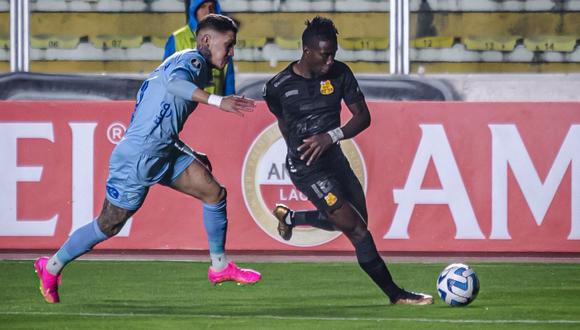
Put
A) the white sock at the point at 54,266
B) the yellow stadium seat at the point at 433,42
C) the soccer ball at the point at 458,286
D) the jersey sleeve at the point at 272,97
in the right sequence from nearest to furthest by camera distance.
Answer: the soccer ball at the point at 458,286
the white sock at the point at 54,266
the jersey sleeve at the point at 272,97
the yellow stadium seat at the point at 433,42

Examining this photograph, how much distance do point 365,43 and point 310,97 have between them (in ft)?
15.3

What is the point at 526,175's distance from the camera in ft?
40.7

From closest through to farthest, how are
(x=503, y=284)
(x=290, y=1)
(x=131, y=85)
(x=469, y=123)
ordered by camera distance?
(x=503, y=284) → (x=469, y=123) → (x=131, y=85) → (x=290, y=1)

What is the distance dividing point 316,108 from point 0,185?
392 cm

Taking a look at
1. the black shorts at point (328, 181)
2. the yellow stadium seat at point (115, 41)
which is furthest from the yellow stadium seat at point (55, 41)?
the black shorts at point (328, 181)

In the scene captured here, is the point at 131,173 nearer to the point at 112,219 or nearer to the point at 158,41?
the point at 112,219

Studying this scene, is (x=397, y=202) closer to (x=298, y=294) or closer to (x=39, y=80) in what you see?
(x=298, y=294)

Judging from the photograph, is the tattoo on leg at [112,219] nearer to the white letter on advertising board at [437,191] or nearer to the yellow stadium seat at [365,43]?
the white letter on advertising board at [437,191]

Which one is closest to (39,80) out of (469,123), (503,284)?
(469,123)

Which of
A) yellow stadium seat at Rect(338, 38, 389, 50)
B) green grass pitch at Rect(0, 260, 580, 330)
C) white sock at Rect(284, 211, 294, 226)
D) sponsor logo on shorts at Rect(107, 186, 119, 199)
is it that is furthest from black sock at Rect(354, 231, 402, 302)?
yellow stadium seat at Rect(338, 38, 389, 50)

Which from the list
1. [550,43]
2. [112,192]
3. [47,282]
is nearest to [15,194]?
[47,282]

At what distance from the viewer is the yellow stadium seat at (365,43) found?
14289 mm

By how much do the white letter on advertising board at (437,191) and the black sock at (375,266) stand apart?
3.28 meters

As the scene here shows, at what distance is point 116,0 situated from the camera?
48.6 feet
